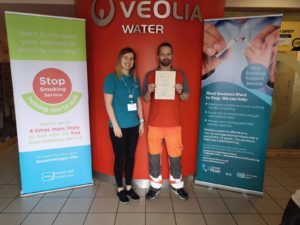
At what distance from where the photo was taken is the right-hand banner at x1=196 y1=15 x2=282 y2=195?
2473mm

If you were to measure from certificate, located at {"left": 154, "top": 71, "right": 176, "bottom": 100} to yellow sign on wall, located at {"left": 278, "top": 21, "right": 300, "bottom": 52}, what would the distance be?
7.46 ft

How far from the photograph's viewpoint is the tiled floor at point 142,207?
2.33m

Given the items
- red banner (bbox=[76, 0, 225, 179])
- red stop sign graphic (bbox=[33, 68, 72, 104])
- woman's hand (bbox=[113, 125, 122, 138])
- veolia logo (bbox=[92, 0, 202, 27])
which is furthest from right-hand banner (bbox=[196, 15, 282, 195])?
red stop sign graphic (bbox=[33, 68, 72, 104])

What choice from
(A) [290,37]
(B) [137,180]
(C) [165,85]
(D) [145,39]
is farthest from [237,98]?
(A) [290,37]

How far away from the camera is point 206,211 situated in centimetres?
248

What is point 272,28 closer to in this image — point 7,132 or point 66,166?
point 66,166

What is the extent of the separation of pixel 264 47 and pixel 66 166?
2.54 meters

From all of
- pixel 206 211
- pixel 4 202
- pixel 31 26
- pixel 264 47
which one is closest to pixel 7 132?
pixel 4 202

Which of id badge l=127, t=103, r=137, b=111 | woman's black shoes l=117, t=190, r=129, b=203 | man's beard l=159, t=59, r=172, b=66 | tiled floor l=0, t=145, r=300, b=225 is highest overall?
man's beard l=159, t=59, r=172, b=66

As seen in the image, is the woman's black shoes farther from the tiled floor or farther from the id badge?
the id badge

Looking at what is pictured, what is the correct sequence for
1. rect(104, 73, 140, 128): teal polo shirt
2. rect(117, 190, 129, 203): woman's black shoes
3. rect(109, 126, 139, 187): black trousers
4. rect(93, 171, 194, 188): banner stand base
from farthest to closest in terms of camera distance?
rect(93, 171, 194, 188): banner stand base < rect(117, 190, 129, 203): woman's black shoes < rect(109, 126, 139, 187): black trousers < rect(104, 73, 140, 128): teal polo shirt

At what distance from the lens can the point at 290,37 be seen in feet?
12.2

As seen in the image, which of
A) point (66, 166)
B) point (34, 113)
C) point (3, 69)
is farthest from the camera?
point (3, 69)

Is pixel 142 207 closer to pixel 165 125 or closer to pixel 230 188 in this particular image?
pixel 165 125
